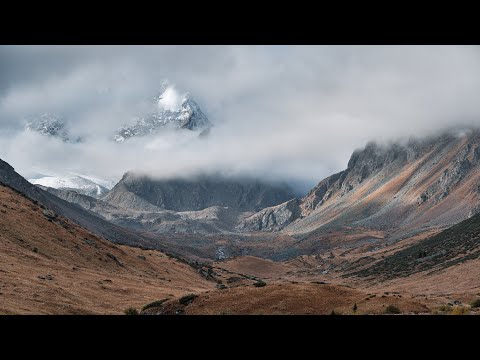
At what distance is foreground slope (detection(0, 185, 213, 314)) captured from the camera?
4294cm

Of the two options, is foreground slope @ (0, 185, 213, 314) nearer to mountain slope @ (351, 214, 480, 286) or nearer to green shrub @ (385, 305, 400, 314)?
green shrub @ (385, 305, 400, 314)

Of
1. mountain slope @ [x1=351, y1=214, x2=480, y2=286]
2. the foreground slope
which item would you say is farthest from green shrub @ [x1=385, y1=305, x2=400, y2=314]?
mountain slope @ [x1=351, y1=214, x2=480, y2=286]

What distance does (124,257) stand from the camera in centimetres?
9831

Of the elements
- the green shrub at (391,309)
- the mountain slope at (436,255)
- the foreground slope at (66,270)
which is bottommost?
the green shrub at (391,309)

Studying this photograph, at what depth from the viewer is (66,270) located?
211ft

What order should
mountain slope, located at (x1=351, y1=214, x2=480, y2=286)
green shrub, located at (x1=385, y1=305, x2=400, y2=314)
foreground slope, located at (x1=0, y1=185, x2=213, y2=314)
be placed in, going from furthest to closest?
1. mountain slope, located at (x1=351, y1=214, x2=480, y2=286)
2. foreground slope, located at (x1=0, y1=185, x2=213, y2=314)
3. green shrub, located at (x1=385, y1=305, x2=400, y2=314)

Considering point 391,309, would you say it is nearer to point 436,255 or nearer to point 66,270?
point 66,270

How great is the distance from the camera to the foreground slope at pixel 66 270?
42.9 metres

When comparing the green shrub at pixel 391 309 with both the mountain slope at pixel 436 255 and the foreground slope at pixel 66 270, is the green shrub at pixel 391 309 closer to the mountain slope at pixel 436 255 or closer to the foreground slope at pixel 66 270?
the foreground slope at pixel 66 270

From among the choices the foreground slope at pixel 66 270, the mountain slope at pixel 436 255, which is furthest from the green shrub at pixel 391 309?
the mountain slope at pixel 436 255

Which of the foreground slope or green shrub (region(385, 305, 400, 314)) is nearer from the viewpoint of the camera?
green shrub (region(385, 305, 400, 314))

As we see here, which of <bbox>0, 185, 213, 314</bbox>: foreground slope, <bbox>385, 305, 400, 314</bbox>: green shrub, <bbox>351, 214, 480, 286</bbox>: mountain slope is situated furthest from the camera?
<bbox>351, 214, 480, 286</bbox>: mountain slope
